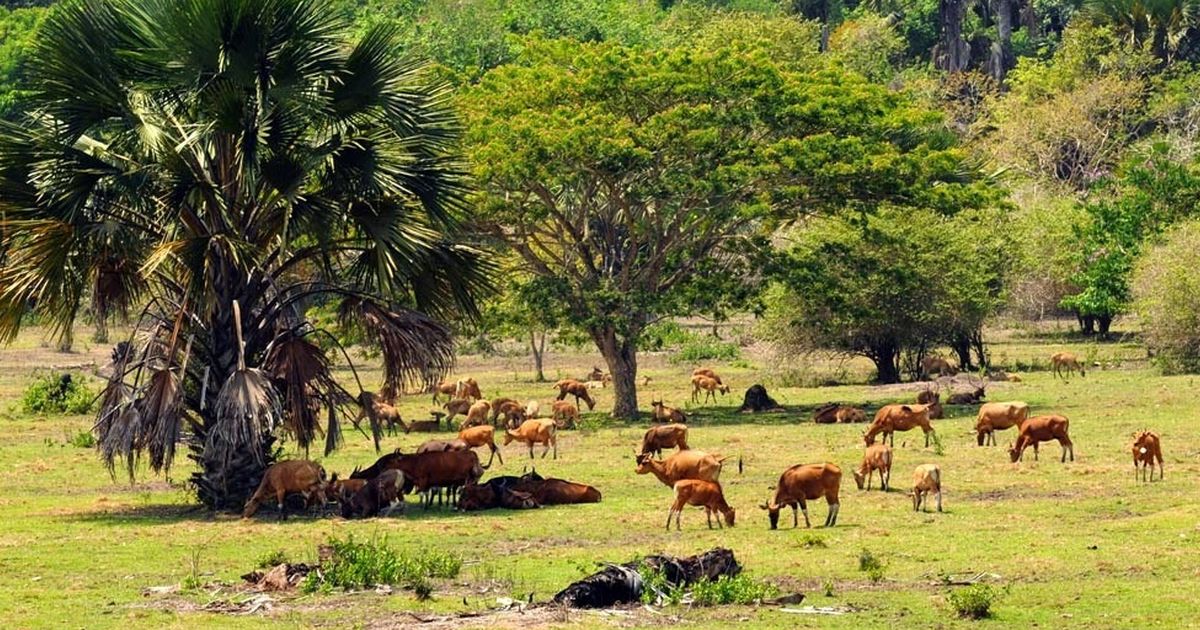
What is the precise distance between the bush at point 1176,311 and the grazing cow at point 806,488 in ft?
89.0

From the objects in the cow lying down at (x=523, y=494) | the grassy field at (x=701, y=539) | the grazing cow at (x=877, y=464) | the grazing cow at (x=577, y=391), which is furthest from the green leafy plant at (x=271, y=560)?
the grazing cow at (x=577, y=391)

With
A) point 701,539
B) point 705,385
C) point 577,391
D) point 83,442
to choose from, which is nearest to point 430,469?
point 701,539

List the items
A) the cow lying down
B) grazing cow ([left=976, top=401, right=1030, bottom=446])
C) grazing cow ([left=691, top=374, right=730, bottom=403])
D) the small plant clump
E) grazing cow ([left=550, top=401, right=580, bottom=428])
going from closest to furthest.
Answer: the small plant clump → the cow lying down → grazing cow ([left=976, top=401, right=1030, bottom=446]) → grazing cow ([left=550, top=401, right=580, bottom=428]) → grazing cow ([left=691, top=374, right=730, bottom=403])

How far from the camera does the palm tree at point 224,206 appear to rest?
25078 millimetres

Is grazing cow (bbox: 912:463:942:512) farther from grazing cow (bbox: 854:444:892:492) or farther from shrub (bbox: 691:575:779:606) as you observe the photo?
shrub (bbox: 691:575:779:606)

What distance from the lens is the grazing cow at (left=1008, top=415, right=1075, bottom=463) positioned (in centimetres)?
2947

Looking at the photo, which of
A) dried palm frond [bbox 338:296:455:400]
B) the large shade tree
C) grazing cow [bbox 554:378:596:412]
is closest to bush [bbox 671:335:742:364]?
grazing cow [bbox 554:378:596:412]

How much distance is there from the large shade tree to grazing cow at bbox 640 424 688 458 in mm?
9910

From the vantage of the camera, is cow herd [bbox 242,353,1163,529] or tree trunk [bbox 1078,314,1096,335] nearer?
cow herd [bbox 242,353,1163,529]

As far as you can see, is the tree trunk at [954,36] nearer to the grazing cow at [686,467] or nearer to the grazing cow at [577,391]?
the grazing cow at [577,391]

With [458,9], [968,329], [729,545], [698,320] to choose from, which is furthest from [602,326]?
[458,9]

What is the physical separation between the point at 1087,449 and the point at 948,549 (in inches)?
437

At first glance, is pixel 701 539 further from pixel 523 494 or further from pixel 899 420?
pixel 899 420

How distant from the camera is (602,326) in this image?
138ft
